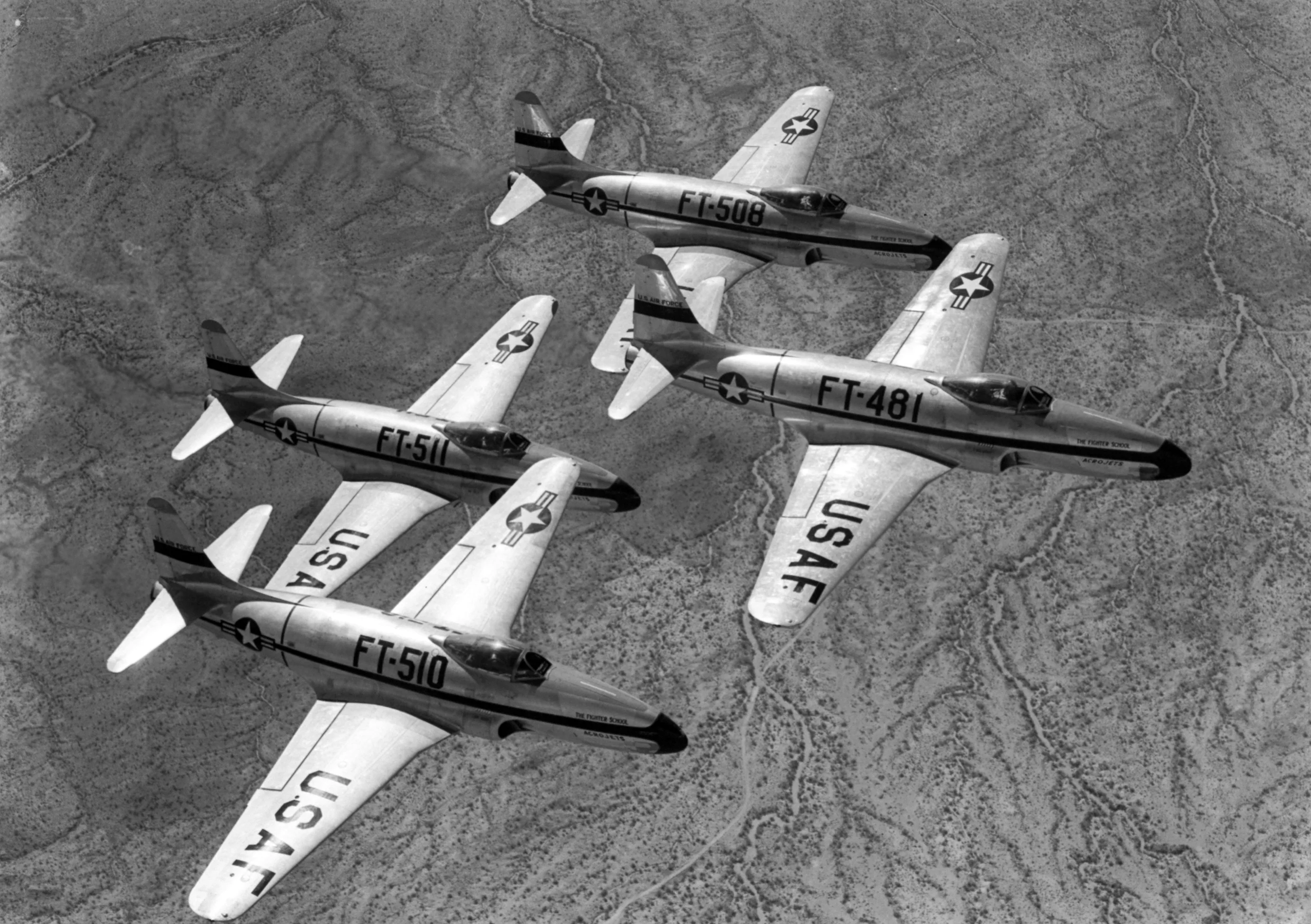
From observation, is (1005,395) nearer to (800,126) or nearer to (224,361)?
(800,126)

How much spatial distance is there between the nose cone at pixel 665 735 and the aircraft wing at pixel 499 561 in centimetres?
435

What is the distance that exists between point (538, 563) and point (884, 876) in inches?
434

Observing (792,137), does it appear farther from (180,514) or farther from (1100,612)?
(180,514)

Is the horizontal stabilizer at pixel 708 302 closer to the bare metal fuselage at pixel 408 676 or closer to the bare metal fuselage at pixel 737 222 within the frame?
the bare metal fuselage at pixel 737 222

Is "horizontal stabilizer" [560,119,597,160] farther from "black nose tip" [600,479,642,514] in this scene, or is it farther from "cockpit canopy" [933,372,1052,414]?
"cockpit canopy" [933,372,1052,414]

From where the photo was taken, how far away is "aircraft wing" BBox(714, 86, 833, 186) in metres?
45.9

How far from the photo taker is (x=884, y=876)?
1362 inches

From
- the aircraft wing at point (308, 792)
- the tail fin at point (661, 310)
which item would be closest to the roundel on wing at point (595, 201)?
the tail fin at point (661, 310)

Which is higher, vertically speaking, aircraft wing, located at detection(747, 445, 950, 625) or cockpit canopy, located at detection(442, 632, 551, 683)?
cockpit canopy, located at detection(442, 632, 551, 683)

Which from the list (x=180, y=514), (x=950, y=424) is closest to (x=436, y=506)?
(x=180, y=514)

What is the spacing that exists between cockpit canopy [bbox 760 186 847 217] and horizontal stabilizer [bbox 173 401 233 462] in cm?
1697

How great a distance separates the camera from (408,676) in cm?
3250

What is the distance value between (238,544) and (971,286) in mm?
20862

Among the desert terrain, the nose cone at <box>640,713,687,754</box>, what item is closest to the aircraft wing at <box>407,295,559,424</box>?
the desert terrain
